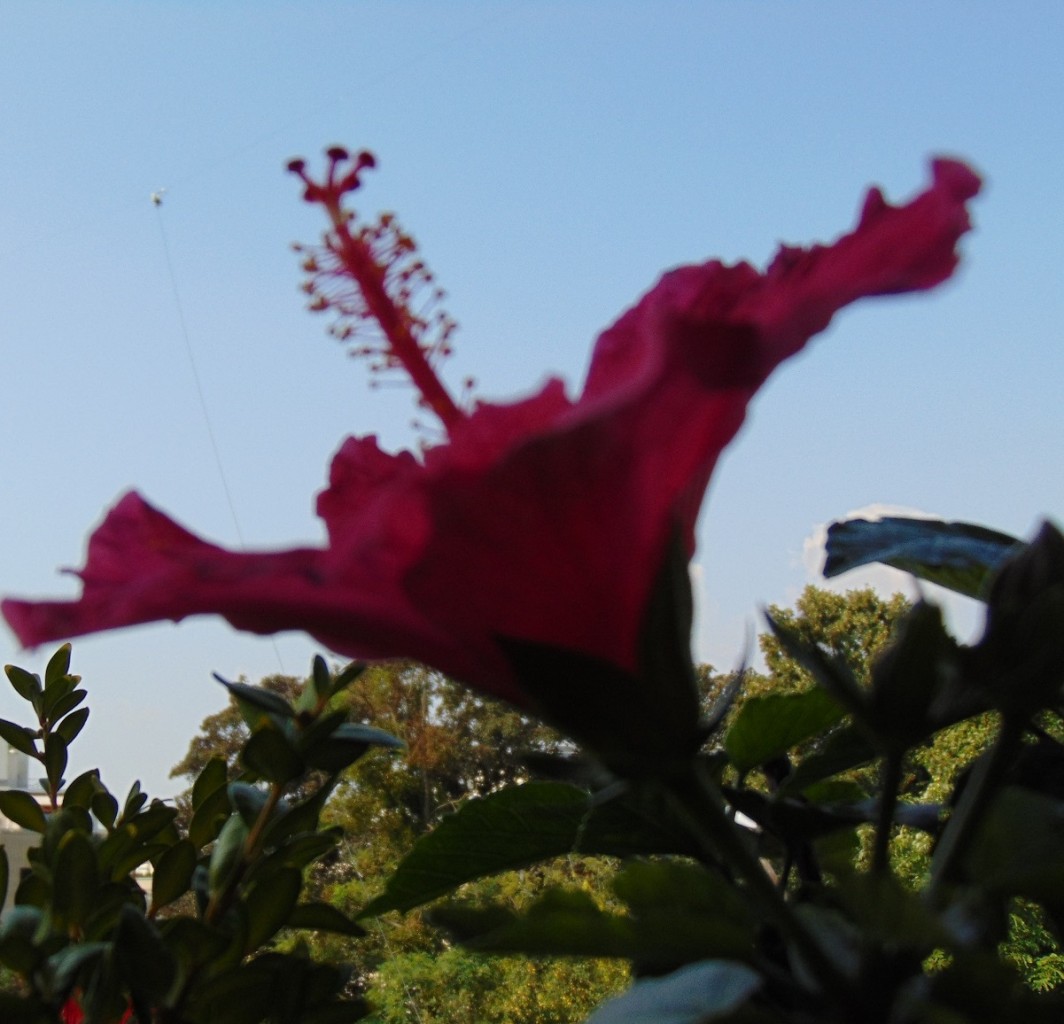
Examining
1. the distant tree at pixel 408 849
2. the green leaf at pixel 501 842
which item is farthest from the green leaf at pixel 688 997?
the distant tree at pixel 408 849

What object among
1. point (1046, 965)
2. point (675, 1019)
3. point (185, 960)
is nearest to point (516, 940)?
point (675, 1019)

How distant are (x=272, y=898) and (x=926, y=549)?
24cm

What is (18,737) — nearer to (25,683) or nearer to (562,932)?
(25,683)

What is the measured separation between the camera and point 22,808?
467 millimetres

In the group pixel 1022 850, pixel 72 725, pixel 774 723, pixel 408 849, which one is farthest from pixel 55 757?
pixel 408 849

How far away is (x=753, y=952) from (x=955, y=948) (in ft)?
0.14

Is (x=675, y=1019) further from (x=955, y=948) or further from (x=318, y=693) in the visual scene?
(x=318, y=693)

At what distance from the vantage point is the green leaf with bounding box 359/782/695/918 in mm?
361

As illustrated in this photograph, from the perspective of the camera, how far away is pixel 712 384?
8.4 inches

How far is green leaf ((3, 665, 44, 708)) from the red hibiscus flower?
10.6 inches

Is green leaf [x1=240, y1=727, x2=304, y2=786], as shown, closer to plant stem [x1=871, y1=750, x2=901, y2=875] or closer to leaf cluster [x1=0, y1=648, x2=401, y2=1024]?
leaf cluster [x1=0, y1=648, x2=401, y2=1024]

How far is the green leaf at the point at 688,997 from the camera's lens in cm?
21

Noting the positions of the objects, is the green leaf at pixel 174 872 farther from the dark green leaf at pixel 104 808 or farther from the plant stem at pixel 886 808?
the plant stem at pixel 886 808

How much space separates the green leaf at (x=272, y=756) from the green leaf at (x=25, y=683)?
0.63ft
